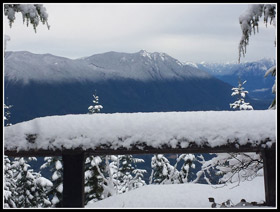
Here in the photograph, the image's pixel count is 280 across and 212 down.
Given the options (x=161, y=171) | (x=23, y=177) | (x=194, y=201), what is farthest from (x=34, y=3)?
(x=161, y=171)

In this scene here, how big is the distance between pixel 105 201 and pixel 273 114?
5.43m

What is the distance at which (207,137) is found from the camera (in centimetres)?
597

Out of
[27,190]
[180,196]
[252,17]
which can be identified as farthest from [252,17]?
[27,190]

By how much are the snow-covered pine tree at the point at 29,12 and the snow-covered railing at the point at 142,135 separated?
2.15 metres

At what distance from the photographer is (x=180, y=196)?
9555mm

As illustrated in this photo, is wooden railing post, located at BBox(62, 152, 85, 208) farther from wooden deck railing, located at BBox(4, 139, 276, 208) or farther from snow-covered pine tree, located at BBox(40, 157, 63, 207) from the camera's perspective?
snow-covered pine tree, located at BBox(40, 157, 63, 207)

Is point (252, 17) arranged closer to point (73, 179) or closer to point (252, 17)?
point (252, 17)

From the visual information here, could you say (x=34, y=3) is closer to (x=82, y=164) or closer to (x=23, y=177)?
(x=82, y=164)

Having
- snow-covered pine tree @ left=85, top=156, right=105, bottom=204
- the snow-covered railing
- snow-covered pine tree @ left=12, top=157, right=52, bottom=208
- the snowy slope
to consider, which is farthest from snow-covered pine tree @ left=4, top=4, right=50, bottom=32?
snow-covered pine tree @ left=12, top=157, right=52, bottom=208

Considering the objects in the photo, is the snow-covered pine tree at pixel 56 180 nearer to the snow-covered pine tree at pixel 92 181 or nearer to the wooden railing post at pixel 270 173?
the snow-covered pine tree at pixel 92 181

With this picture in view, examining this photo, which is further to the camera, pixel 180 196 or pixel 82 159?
pixel 180 196

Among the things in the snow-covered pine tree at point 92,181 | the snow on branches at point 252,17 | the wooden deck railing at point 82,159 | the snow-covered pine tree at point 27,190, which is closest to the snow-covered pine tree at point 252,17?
the snow on branches at point 252,17

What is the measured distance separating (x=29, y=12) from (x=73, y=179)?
3.41 metres

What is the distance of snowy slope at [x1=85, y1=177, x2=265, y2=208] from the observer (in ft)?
28.8
